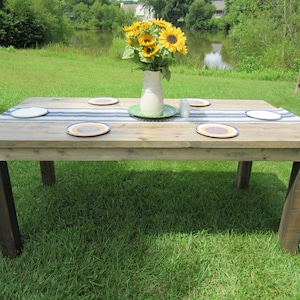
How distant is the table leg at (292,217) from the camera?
1.63m

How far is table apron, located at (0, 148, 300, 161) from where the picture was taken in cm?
142

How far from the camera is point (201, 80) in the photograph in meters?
6.75

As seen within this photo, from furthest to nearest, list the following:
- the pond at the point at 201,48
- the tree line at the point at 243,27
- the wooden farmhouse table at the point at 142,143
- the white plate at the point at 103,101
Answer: the pond at the point at 201,48 → the tree line at the point at 243,27 → the white plate at the point at 103,101 → the wooden farmhouse table at the point at 142,143

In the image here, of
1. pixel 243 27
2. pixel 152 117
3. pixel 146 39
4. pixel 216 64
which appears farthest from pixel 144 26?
pixel 243 27

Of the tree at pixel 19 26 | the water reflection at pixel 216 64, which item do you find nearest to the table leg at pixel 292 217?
the water reflection at pixel 216 64

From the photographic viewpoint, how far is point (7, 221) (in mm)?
1596

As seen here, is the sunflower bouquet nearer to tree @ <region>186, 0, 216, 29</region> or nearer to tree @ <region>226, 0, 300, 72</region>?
tree @ <region>226, 0, 300, 72</region>

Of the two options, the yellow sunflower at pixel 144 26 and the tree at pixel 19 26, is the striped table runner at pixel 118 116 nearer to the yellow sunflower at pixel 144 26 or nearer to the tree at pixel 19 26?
the yellow sunflower at pixel 144 26

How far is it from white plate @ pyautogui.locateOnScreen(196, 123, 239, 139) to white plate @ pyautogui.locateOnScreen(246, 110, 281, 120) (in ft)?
1.00

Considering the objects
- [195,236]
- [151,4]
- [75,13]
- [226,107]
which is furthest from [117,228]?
[75,13]

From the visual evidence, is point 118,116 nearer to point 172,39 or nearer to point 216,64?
point 172,39

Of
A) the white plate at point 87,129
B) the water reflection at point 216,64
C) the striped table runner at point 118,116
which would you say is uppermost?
the white plate at point 87,129

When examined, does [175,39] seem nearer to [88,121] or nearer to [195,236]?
[88,121]

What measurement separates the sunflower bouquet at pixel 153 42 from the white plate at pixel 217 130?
0.41m
